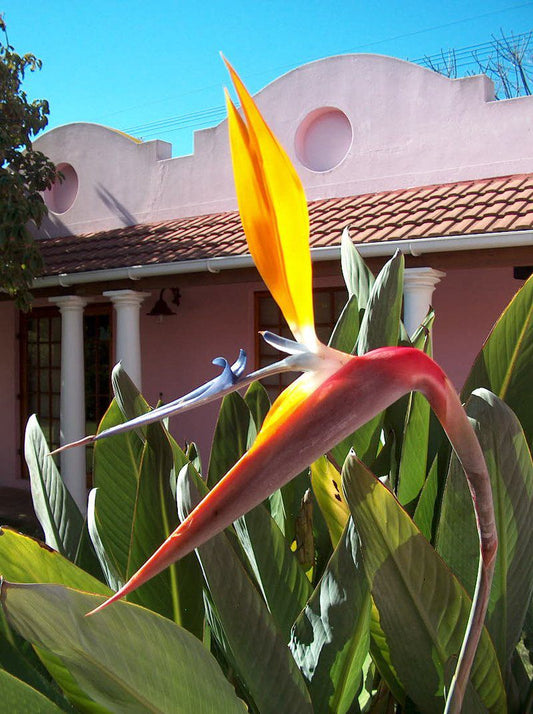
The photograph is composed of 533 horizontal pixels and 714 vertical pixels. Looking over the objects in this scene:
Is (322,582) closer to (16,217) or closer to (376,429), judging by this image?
(376,429)

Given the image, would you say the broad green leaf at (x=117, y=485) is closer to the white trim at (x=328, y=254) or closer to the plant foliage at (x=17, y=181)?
the white trim at (x=328, y=254)

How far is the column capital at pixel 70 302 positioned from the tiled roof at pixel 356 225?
239 mm

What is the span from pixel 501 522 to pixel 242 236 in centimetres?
509

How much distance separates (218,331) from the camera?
7.14 meters

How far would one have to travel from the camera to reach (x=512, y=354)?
35.5 inches

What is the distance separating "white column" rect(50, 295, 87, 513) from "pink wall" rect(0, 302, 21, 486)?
235 centimetres

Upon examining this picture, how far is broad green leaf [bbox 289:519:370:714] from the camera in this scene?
0.68 m

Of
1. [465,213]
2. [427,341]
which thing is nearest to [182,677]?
[427,341]

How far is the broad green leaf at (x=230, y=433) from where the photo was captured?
106 centimetres

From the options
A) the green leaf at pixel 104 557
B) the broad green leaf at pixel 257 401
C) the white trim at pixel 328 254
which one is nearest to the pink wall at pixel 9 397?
the white trim at pixel 328 254

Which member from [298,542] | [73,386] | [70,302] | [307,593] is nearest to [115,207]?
[70,302]

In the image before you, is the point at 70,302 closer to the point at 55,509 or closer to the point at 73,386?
the point at 73,386

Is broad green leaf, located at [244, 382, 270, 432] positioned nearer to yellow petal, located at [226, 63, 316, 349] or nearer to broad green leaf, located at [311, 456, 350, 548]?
broad green leaf, located at [311, 456, 350, 548]

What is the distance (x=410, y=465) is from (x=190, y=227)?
5916 millimetres
